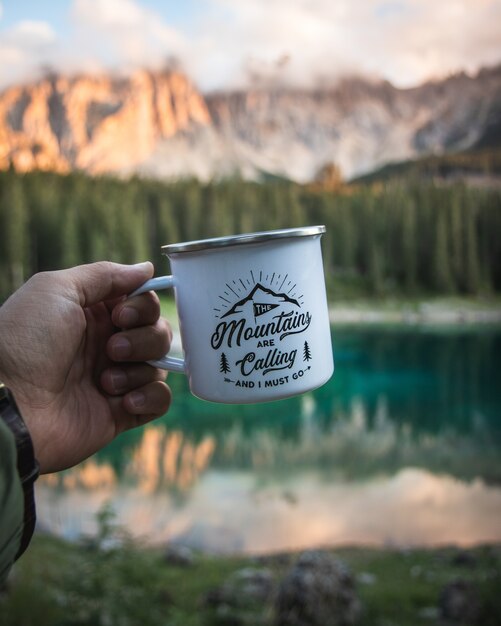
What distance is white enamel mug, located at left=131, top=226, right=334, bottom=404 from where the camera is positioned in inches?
39.9

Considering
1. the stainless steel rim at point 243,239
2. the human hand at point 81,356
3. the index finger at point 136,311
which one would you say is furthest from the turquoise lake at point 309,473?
the stainless steel rim at point 243,239

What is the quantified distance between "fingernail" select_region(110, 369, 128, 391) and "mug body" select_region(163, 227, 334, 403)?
313mm

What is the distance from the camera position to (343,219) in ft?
109

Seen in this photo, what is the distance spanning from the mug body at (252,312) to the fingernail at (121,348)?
0.80 feet

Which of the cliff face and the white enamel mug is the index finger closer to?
the white enamel mug

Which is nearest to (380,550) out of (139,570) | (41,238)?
(139,570)

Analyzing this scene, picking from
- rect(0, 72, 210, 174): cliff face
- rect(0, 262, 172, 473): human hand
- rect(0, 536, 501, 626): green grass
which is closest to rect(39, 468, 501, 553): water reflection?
rect(0, 536, 501, 626): green grass

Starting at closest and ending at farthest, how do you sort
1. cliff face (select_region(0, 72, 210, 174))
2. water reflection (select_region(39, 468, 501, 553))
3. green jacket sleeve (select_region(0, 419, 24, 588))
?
green jacket sleeve (select_region(0, 419, 24, 588))
water reflection (select_region(39, 468, 501, 553))
cliff face (select_region(0, 72, 210, 174))

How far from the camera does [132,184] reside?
31484 millimetres

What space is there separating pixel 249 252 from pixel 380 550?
24.2 feet

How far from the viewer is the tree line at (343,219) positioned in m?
25.4

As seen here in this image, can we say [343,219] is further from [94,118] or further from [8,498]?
[94,118]

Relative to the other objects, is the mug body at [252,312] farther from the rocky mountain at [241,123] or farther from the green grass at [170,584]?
the rocky mountain at [241,123]

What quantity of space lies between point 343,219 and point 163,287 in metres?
32.8
